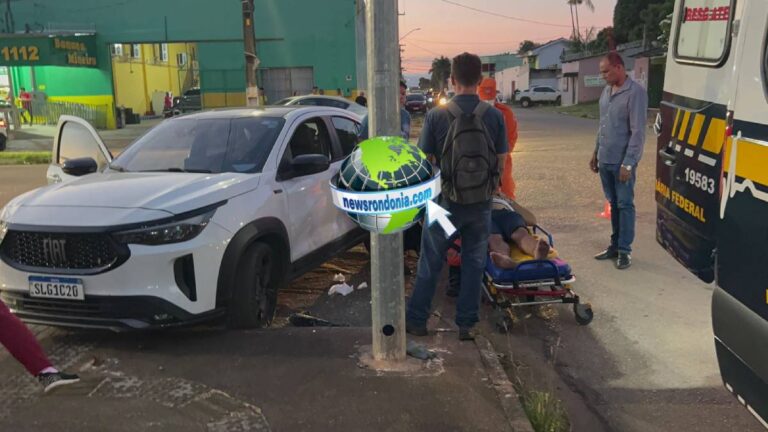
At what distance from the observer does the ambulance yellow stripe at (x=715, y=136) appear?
3.01 metres

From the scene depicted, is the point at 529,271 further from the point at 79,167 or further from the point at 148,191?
the point at 79,167

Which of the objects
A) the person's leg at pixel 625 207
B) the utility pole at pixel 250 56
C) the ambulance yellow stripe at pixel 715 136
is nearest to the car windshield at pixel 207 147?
the ambulance yellow stripe at pixel 715 136

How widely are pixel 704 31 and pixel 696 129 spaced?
57 centimetres

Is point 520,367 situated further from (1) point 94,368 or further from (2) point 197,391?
(1) point 94,368

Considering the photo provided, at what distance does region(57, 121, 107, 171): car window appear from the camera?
18.6ft

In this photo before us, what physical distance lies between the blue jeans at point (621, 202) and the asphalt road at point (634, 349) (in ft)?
1.01

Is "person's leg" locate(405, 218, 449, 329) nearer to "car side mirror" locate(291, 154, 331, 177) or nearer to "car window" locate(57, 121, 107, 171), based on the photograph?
"car side mirror" locate(291, 154, 331, 177)

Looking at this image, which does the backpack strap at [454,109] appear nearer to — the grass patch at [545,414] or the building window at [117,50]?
the grass patch at [545,414]

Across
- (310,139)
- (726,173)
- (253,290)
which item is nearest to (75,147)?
(310,139)

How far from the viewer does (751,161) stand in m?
2.53

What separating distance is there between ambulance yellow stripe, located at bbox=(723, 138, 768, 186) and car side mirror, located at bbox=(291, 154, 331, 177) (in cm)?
295

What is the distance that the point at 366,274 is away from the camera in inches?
257

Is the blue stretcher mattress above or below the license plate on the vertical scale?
below

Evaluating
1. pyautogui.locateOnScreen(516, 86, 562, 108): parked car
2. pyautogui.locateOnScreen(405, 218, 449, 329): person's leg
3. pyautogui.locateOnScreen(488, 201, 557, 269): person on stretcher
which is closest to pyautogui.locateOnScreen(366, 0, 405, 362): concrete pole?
pyautogui.locateOnScreen(405, 218, 449, 329): person's leg
